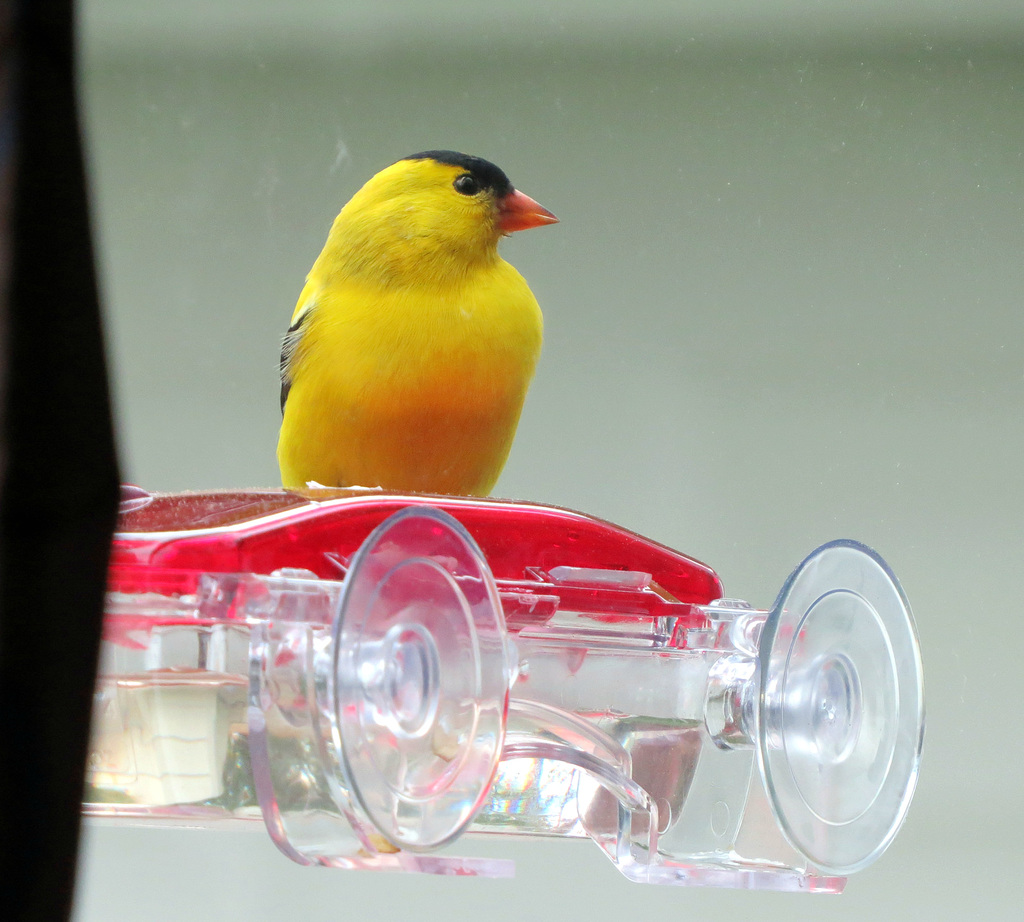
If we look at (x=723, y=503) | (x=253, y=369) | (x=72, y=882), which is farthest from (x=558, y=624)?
(x=253, y=369)

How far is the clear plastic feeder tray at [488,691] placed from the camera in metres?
0.56

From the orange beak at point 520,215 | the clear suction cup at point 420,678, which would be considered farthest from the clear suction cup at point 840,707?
the orange beak at point 520,215

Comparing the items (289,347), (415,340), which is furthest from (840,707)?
(289,347)

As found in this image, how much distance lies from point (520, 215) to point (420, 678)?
21.9 inches

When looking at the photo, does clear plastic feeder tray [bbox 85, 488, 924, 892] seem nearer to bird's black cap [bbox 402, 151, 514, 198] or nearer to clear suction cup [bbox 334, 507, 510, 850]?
clear suction cup [bbox 334, 507, 510, 850]

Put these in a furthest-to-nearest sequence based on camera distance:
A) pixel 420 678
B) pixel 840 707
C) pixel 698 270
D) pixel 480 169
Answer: pixel 698 270 < pixel 480 169 < pixel 840 707 < pixel 420 678

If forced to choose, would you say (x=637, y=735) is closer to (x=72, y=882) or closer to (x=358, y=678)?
(x=358, y=678)

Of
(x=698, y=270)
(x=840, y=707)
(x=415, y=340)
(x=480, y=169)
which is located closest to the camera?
(x=840, y=707)

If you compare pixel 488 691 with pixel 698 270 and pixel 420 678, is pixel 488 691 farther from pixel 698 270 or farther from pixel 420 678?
pixel 698 270

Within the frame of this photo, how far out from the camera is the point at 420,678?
0.58m

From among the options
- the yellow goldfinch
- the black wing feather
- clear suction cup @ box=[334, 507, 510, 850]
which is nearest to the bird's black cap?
the yellow goldfinch

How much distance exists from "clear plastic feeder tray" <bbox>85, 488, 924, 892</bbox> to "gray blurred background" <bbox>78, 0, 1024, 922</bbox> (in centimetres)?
48

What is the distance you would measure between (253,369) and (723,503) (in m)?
0.55

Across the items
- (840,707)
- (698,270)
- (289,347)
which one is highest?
(698,270)
